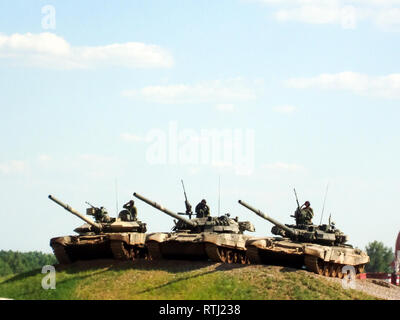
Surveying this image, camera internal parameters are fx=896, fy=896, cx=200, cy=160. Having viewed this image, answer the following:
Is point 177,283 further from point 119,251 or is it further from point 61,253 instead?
point 61,253

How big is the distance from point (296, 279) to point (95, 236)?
11079 millimetres

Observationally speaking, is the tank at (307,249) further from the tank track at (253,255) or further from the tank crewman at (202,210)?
the tank crewman at (202,210)

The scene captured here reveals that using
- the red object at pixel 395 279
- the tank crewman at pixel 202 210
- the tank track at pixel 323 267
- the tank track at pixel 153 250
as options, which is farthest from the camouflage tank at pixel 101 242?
the red object at pixel 395 279

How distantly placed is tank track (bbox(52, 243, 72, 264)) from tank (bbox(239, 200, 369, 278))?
922 centimetres

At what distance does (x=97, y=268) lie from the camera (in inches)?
1655

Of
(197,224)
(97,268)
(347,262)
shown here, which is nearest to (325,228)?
(347,262)

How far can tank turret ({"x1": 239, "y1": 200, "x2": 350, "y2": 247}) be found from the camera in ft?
140

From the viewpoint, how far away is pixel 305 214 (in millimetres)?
44250

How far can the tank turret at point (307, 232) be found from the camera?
4278 centimetres

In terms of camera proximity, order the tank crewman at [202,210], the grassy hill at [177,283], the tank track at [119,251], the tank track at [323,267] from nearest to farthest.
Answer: the grassy hill at [177,283] → the tank track at [323,267] → the tank track at [119,251] → the tank crewman at [202,210]

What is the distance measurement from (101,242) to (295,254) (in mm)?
9642

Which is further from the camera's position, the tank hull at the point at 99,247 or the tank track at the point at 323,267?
the tank hull at the point at 99,247
